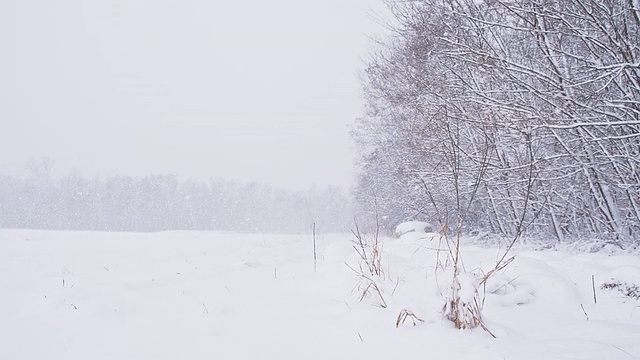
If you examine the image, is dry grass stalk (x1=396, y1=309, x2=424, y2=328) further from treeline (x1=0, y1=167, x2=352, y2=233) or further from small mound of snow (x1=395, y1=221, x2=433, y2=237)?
treeline (x1=0, y1=167, x2=352, y2=233)

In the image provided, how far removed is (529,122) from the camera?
228 inches

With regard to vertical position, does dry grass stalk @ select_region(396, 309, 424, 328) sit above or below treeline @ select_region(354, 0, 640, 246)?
below

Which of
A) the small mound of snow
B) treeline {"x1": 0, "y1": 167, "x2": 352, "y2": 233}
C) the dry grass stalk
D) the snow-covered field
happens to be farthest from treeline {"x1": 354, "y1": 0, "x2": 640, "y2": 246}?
treeline {"x1": 0, "y1": 167, "x2": 352, "y2": 233}

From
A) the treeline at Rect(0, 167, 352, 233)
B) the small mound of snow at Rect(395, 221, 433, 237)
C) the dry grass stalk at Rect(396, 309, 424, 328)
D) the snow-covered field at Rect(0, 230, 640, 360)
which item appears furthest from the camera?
the treeline at Rect(0, 167, 352, 233)

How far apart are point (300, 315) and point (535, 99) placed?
683 cm

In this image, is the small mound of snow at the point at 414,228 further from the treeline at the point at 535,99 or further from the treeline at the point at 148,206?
the treeline at the point at 148,206

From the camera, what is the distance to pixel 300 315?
9.56ft

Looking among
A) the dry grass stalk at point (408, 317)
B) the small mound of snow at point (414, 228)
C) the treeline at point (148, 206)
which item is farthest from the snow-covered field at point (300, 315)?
the treeline at point (148, 206)

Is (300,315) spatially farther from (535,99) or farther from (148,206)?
(148,206)

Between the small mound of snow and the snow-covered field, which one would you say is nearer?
the snow-covered field

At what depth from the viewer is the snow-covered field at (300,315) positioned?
209 centimetres

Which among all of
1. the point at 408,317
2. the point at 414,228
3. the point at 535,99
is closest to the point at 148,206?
the point at 414,228

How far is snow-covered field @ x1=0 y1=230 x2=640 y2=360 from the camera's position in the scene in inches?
82.4

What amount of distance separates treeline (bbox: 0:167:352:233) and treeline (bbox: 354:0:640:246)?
3518 centimetres
